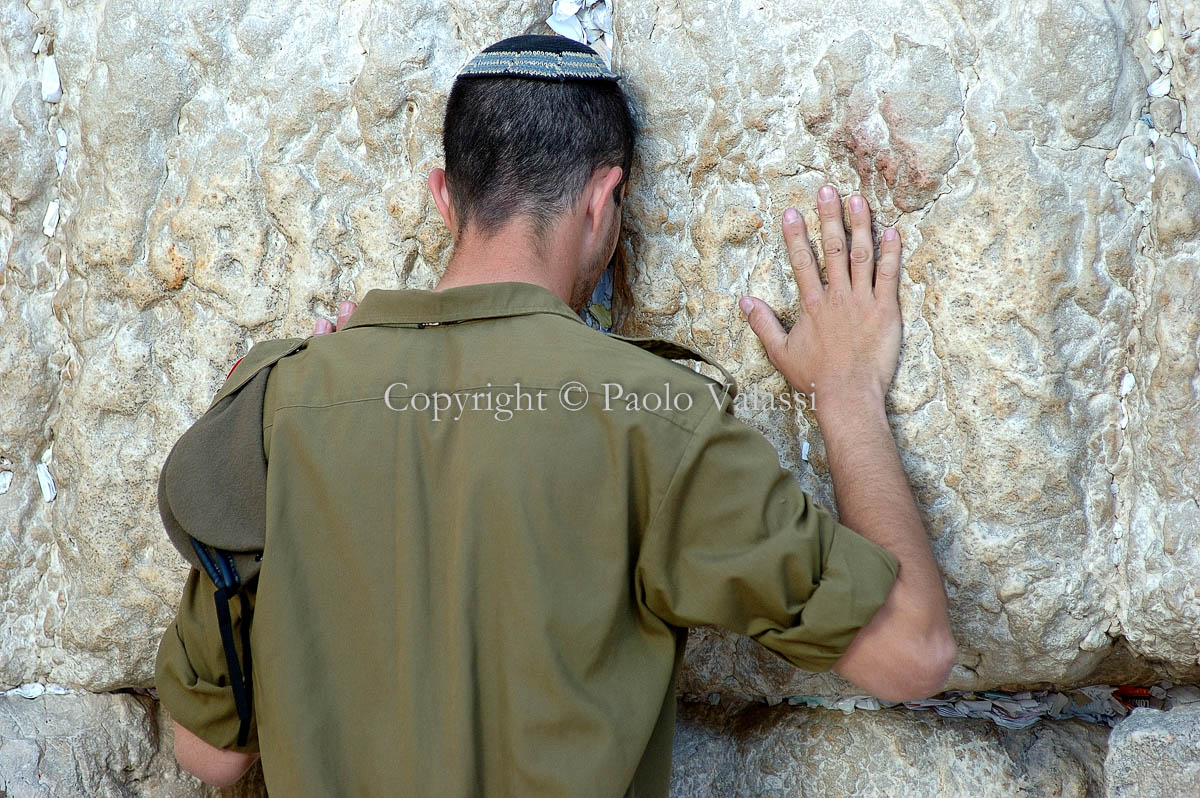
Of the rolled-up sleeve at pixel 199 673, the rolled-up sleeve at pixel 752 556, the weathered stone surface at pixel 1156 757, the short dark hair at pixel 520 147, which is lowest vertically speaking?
the weathered stone surface at pixel 1156 757

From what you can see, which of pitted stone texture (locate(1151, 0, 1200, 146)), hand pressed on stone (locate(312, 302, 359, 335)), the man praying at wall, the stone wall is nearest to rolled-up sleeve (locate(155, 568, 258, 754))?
the man praying at wall

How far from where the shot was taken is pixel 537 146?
68.5 inches

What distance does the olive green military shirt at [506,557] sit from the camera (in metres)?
1.47

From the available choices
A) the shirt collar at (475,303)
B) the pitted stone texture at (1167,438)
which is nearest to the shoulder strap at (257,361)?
the shirt collar at (475,303)

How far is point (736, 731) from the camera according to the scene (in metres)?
2.22

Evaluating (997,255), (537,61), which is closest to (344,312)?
(537,61)

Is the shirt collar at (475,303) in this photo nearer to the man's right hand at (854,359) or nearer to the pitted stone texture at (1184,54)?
the man's right hand at (854,359)

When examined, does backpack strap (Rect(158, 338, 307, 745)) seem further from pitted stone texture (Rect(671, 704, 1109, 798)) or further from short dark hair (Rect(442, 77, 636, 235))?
pitted stone texture (Rect(671, 704, 1109, 798))

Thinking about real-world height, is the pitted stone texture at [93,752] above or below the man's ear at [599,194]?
below

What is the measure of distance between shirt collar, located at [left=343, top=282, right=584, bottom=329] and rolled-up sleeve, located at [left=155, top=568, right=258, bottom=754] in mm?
505

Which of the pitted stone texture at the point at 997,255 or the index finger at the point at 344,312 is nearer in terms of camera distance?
the pitted stone texture at the point at 997,255

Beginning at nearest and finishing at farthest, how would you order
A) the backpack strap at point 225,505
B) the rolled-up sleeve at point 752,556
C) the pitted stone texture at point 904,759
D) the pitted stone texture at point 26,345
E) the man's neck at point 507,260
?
the rolled-up sleeve at point 752,556 < the backpack strap at point 225,505 < the man's neck at point 507,260 < the pitted stone texture at point 904,759 < the pitted stone texture at point 26,345

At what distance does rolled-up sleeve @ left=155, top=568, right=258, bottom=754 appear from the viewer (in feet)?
5.43

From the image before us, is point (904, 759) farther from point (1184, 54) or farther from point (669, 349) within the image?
point (1184, 54)
